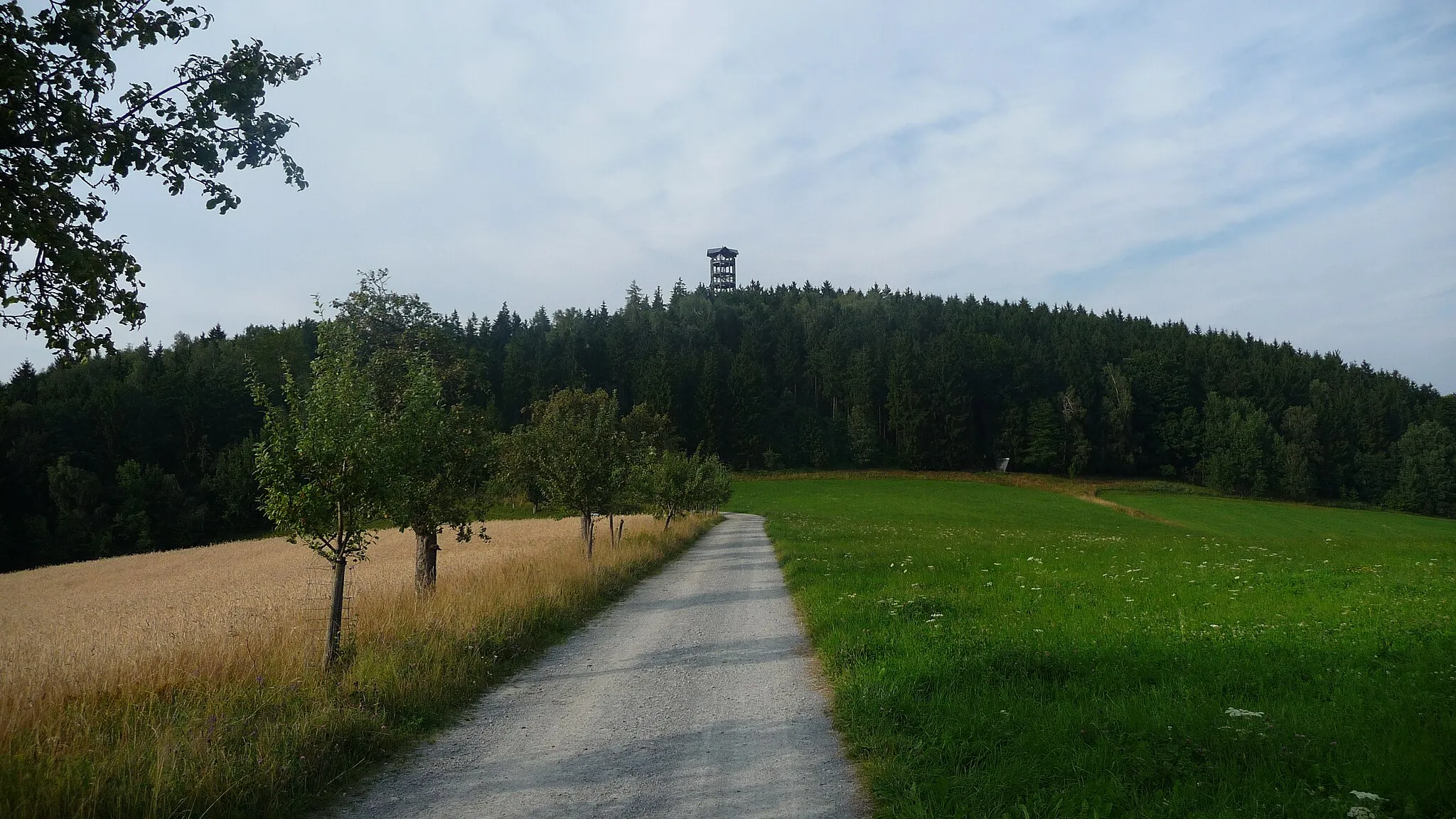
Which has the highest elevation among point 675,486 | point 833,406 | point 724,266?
point 724,266

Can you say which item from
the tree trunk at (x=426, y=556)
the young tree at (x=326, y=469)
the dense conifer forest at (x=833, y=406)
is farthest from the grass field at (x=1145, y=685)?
the dense conifer forest at (x=833, y=406)

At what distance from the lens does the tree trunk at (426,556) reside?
1548 cm

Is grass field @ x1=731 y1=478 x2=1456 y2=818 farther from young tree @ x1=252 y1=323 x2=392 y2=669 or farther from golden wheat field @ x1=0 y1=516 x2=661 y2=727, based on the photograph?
golden wheat field @ x1=0 y1=516 x2=661 y2=727

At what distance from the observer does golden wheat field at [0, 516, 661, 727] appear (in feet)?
28.0

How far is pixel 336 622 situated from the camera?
915 centimetres

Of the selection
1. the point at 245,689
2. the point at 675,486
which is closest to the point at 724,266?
the point at 675,486

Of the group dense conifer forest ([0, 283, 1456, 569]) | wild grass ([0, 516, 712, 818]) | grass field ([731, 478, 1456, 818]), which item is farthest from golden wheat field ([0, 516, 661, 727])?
dense conifer forest ([0, 283, 1456, 569])

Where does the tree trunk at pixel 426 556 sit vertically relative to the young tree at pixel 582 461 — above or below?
below

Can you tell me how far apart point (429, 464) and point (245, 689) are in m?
4.20

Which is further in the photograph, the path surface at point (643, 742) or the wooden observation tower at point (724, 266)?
the wooden observation tower at point (724, 266)

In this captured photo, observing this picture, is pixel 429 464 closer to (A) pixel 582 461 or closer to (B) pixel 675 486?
(A) pixel 582 461

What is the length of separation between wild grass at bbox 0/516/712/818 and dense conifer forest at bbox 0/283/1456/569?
151 ft

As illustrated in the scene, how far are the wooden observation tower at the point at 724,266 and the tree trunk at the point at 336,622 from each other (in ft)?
606

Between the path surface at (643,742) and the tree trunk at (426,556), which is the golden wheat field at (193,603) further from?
the path surface at (643,742)
